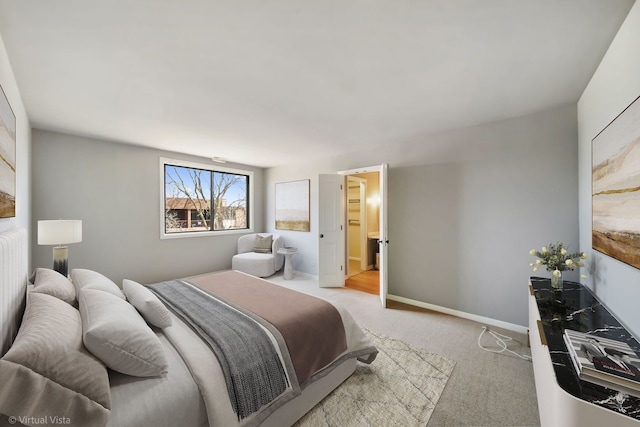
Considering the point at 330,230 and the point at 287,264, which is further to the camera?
the point at 287,264

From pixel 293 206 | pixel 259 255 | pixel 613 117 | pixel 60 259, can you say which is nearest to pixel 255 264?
pixel 259 255

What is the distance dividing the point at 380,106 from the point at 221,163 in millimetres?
3721

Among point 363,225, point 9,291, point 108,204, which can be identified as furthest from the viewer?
point 363,225

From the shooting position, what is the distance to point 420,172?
11.3 feet

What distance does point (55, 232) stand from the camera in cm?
247

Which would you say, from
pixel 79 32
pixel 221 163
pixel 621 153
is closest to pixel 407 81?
pixel 621 153

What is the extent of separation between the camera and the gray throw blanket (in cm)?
124

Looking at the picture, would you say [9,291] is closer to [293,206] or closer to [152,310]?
[152,310]

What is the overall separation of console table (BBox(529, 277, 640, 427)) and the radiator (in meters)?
2.40

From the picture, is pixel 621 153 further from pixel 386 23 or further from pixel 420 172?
pixel 420 172

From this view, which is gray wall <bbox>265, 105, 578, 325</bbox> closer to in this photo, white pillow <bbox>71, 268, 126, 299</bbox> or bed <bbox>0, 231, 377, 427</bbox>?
bed <bbox>0, 231, 377, 427</bbox>

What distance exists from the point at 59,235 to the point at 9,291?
158 cm

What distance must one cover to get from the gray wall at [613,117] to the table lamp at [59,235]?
452 centimetres

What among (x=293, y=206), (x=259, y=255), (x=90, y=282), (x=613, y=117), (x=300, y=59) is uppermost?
(x=300, y=59)
